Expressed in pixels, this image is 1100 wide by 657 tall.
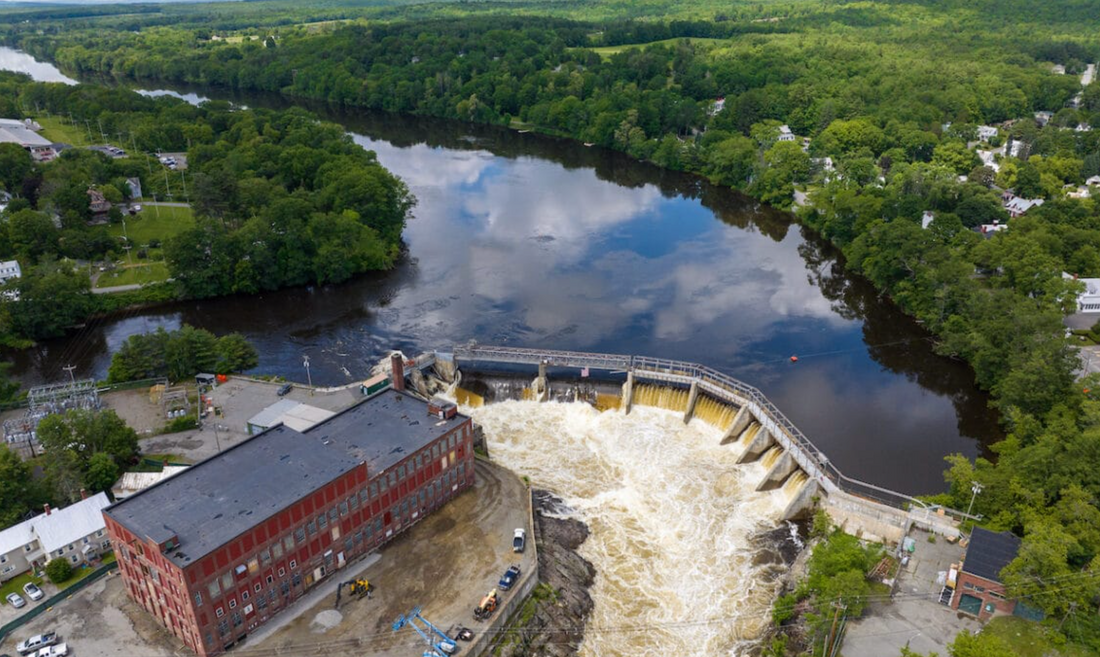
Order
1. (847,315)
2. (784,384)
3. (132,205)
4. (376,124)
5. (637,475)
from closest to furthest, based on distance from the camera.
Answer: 1. (637,475)
2. (784,384)
3. (847,315)
4. (132,205)
5. (376,124)

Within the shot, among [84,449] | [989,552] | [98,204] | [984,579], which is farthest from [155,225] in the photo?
[984,579]

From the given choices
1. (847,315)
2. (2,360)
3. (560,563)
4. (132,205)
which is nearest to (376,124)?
(132,205)

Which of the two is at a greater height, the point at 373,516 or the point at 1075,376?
the point at 1075,376

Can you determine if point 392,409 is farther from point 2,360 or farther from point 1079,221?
point 1079,221

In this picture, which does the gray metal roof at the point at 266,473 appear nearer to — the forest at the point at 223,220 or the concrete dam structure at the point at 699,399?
the concrete dam structure at the point at 699,399

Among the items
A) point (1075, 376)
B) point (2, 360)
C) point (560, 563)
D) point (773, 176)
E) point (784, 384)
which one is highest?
point (773, 176)

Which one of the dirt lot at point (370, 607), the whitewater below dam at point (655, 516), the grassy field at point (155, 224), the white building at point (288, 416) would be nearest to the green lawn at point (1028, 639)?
the whitewater below dam at point (655, 516)
